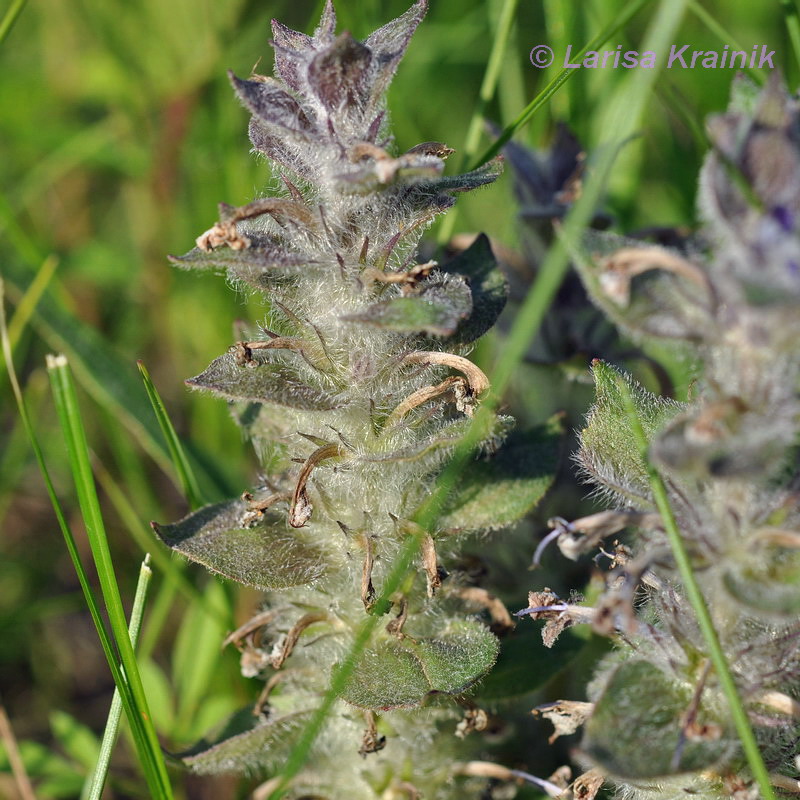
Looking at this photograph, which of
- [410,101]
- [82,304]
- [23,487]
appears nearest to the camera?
[23,487]

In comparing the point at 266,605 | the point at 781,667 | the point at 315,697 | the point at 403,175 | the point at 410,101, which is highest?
the point at 410,101

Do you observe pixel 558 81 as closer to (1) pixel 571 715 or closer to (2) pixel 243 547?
(2) pixel 243 547

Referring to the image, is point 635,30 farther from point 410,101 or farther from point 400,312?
point 400,312

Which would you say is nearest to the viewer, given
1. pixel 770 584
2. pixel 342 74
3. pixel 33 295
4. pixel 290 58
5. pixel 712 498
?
pixel 770 584

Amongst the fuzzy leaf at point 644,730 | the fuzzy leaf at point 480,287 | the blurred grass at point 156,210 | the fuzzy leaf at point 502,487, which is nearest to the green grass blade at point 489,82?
the blurred grass at point 156,210

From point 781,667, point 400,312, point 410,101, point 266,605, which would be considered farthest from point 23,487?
point 781,667

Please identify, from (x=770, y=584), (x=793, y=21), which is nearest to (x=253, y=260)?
(x=770, y=584)

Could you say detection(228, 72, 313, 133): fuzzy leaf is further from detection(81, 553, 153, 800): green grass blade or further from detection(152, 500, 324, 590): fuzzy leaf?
detection(81, 553, 153, 800): green grass blade
